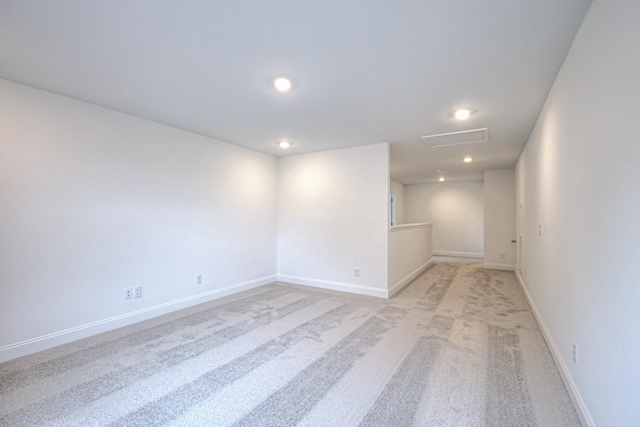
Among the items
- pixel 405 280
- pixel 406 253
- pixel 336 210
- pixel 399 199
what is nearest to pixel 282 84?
pixel 336 210

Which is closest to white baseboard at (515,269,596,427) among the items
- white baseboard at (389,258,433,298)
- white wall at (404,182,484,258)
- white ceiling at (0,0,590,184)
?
white baseboard at (389,258,433,298)

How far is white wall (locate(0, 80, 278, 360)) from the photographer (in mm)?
2479

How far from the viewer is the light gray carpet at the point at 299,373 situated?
1.71m

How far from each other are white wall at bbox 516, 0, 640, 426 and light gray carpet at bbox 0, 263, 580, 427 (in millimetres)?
471

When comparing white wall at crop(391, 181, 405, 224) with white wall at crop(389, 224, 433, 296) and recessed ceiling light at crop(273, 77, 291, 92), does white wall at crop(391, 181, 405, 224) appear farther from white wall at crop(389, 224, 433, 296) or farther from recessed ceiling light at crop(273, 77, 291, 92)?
recessed ceiling light at crop(273, 77, 291, 92)

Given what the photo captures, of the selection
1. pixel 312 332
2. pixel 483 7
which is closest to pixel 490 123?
pixel 483 7

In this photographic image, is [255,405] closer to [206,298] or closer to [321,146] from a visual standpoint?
Result: [206,298]

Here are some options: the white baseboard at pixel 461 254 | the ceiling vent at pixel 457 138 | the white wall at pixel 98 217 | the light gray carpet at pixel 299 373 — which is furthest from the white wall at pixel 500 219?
the white wall at pixel 98 217

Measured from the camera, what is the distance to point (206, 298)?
13.3 ft

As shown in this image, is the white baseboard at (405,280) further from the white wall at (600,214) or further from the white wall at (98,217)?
the white wall at (98,217)

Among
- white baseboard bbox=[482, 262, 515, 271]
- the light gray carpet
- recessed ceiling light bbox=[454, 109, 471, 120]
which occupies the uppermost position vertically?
recessed ceiling light bbox=[454, 109, 471, 120]

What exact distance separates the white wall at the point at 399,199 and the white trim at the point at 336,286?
195 inches

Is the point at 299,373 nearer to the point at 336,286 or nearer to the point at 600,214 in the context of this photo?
the point at 600,214

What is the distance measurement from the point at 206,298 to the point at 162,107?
2545 mm
